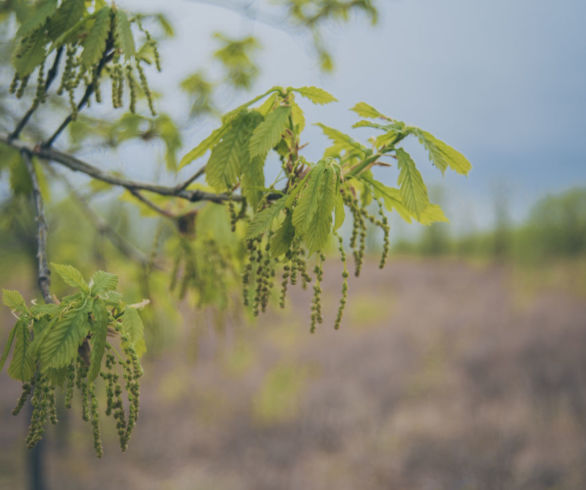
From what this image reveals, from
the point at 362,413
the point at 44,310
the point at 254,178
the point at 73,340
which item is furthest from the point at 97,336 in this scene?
the point at 362,413

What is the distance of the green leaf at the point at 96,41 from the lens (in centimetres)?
125

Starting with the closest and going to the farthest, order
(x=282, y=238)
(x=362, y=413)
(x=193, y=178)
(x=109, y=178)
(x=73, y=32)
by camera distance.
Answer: (x=282, y=238) < (x=73, y=32) < (x=193, y=178) < (x=109, y=178) < (x=362, y=413)

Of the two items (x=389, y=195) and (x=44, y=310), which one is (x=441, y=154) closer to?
(x=389, y=195)

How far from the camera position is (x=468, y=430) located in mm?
7555

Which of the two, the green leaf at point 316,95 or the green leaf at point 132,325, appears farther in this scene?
the green leaf at point 316,95

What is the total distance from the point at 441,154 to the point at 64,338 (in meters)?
1.04

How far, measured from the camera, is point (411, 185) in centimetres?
115

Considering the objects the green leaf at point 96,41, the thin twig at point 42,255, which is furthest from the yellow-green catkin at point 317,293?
the green leaf at point 96,41

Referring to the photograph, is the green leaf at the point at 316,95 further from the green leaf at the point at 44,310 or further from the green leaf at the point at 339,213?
the green leaf at the point at 44,310

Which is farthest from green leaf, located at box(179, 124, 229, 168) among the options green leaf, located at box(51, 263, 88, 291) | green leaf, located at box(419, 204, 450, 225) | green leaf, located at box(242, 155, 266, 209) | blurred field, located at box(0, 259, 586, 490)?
blurred field, located at box(0, 259, 586, 490)

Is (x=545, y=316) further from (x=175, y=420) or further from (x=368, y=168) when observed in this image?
(x=368, y=168)

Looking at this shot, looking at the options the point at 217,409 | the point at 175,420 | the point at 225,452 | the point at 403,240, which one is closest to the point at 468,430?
the point at 225,452

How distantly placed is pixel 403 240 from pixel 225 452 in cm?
2826

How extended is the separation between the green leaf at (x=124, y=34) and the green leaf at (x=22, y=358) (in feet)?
2.54
